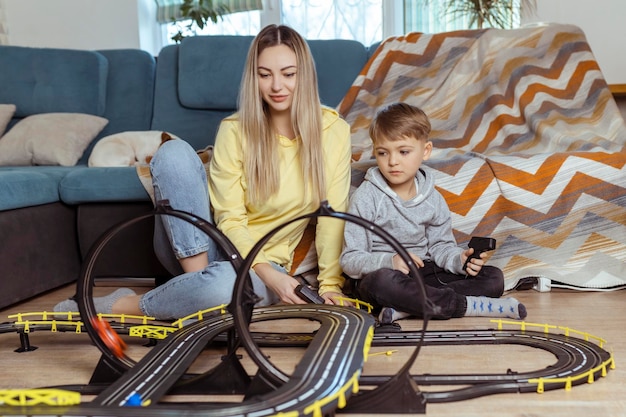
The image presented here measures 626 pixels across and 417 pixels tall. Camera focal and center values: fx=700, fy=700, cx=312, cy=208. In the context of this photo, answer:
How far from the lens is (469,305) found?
1688 millimetres

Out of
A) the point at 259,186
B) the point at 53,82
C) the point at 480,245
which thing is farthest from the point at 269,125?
the point at 53,82

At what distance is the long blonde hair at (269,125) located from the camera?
1.66 metres

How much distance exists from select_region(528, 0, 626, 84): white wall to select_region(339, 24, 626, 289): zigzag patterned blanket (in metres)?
0.69

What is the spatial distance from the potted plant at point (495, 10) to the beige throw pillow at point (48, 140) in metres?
1.72

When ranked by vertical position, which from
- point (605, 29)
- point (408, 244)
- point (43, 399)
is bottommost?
point (408, 244)

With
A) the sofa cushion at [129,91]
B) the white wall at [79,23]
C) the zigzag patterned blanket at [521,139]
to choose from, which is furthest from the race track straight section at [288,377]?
the white wall at [79,23]

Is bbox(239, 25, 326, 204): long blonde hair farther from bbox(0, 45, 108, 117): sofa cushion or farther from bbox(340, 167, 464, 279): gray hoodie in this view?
bbox(0, 45, 108, 117): sofa cushion

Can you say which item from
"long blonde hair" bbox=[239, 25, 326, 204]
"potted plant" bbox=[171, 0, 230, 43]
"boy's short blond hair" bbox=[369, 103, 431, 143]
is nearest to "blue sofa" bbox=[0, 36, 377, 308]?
"long blonde hair" bbox=[239, 25, 326, 204]

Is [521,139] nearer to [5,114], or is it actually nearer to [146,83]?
[146,83]

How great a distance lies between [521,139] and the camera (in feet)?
7.42

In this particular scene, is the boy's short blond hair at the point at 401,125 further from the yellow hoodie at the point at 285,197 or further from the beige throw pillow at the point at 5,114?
the beige throw pillow at the point at 5,114

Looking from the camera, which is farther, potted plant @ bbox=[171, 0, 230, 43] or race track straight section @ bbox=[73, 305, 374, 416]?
potted plant @ bbox=[171, 0, 230, 43]

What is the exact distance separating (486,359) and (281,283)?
47 centimetres

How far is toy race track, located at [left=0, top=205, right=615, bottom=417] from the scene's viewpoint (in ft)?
2.96
